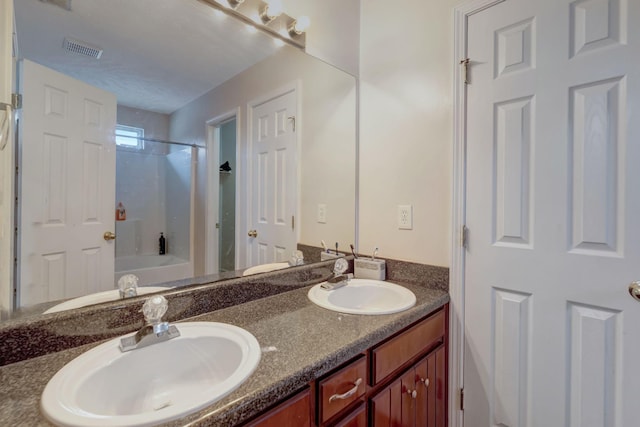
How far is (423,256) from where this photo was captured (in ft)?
4.77

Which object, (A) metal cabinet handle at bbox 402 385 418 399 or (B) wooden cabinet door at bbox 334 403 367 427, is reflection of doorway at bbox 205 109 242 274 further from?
(A) metal cabinet handle at bbox 402 385 418 399

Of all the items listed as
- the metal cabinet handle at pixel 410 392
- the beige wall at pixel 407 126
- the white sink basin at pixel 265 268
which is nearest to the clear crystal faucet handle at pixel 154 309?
the white sink basin at pixel 265 268

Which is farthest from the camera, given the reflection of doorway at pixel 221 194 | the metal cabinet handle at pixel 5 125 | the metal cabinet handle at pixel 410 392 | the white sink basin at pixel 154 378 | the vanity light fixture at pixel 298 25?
the vanity light fixture at pixel 298 25

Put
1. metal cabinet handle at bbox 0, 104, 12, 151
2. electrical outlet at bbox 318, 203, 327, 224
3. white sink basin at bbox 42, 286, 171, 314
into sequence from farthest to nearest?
electrical outlet at bbox 318, 203, 327, 224, white sink basin at bbox 42, 286, 171, 314, metal cabinet handle at bbox 0, 104, 12, 151

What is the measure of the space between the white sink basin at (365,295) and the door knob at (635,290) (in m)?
0.68

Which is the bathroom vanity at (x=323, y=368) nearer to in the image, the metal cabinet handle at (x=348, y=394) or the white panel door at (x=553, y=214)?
the metal cabinet handle at (x=348, y=394)

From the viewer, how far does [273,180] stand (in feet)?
4.87

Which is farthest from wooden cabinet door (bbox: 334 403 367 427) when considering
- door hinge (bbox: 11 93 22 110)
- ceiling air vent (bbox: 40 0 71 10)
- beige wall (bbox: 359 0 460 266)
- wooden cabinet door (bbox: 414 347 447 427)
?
ceiling air vent (bbox: 40 0 71 10)

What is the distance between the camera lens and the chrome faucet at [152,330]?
0.81 m

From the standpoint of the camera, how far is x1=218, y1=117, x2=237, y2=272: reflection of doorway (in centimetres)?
125

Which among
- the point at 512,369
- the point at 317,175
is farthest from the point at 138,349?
the point at 512,369

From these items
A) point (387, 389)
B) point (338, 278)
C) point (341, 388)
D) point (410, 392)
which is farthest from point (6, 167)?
point (410, 392)

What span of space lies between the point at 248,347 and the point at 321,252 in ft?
2.83

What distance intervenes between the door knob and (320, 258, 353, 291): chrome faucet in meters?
1.00
